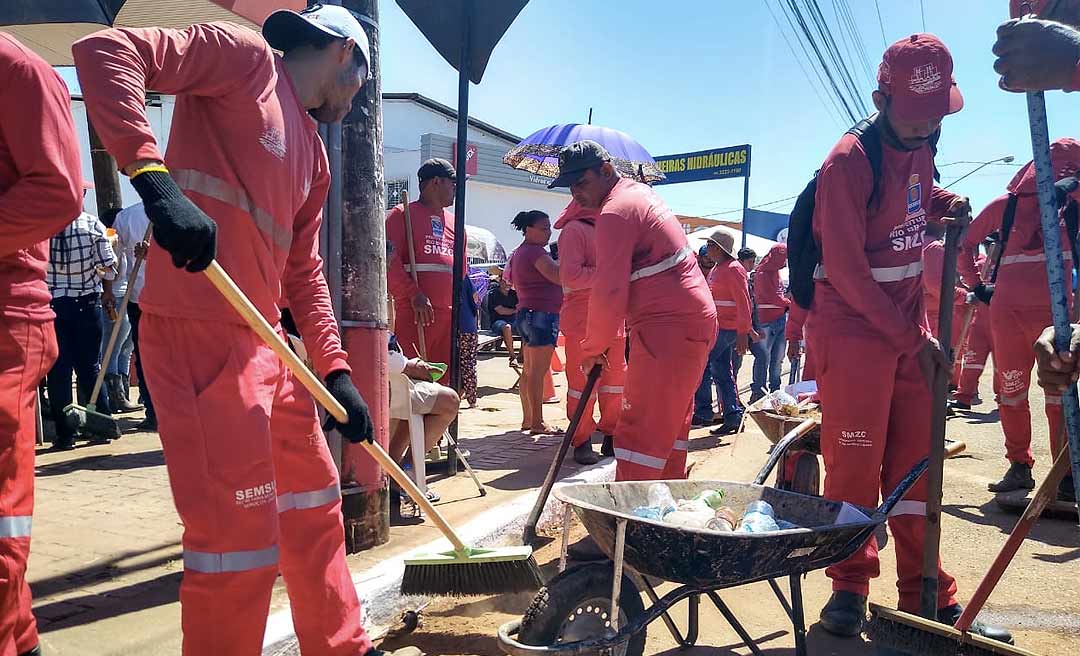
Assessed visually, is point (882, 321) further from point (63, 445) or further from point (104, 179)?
point (104, 179)

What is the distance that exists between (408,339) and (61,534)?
2.87 metres

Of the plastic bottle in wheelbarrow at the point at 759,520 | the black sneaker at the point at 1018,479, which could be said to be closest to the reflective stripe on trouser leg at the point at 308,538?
the plastic bottle in wheelbarrow at the point at 759,520

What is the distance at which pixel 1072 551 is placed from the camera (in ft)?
15.4

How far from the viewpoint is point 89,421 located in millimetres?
6141

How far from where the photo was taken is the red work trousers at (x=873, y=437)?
3.46m

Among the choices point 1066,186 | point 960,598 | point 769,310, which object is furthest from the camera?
point 769,310

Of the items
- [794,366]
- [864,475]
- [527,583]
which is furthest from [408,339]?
[794,366]

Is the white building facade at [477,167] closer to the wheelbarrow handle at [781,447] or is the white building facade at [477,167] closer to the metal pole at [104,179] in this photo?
the metal pole at [104,179]

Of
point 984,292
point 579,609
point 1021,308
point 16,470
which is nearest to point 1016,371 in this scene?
point 1021,308

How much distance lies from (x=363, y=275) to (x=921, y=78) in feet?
8.79

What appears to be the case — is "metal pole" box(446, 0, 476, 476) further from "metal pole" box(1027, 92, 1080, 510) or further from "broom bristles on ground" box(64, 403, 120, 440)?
"metal pole" box(1027, 92, 1080, 510)

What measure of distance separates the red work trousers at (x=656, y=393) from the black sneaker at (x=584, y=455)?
79.5 inches

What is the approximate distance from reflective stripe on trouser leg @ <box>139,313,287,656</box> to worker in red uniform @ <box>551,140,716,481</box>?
224 cm

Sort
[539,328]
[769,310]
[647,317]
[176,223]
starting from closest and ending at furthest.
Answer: [176,223], [647,317], [539,328], [769,310]
